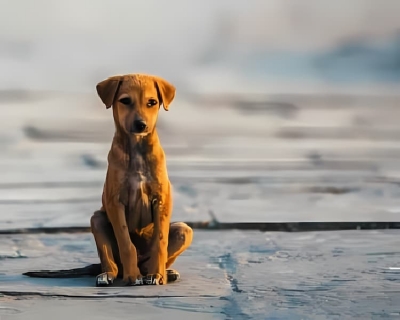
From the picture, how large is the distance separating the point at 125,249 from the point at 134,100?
50 cm

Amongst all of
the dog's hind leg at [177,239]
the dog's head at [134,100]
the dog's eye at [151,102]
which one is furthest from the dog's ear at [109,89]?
the dog's hind leg at [177,239]

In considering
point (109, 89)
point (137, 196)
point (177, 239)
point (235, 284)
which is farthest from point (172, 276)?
point (109, 89)

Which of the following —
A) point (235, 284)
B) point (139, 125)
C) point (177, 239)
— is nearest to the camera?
point (139, 125)

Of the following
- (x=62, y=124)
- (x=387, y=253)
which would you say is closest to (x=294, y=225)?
(x=387, y=253)

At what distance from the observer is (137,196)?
2.81 metres

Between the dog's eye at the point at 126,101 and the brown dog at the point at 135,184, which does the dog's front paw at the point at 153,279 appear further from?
the dog's eye at the point at 126,101

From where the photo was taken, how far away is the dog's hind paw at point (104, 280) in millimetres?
2791

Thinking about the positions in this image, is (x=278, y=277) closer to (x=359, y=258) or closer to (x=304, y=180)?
(x=359, y=258)

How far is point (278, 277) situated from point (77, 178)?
6.36ft

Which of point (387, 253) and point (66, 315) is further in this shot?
point (387, 253)

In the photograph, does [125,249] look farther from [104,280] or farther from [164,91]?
[164,91]

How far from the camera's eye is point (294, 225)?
15.0ft

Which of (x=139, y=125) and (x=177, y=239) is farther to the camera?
(x=177, y=239)

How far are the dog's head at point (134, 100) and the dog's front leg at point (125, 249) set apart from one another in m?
0.28
